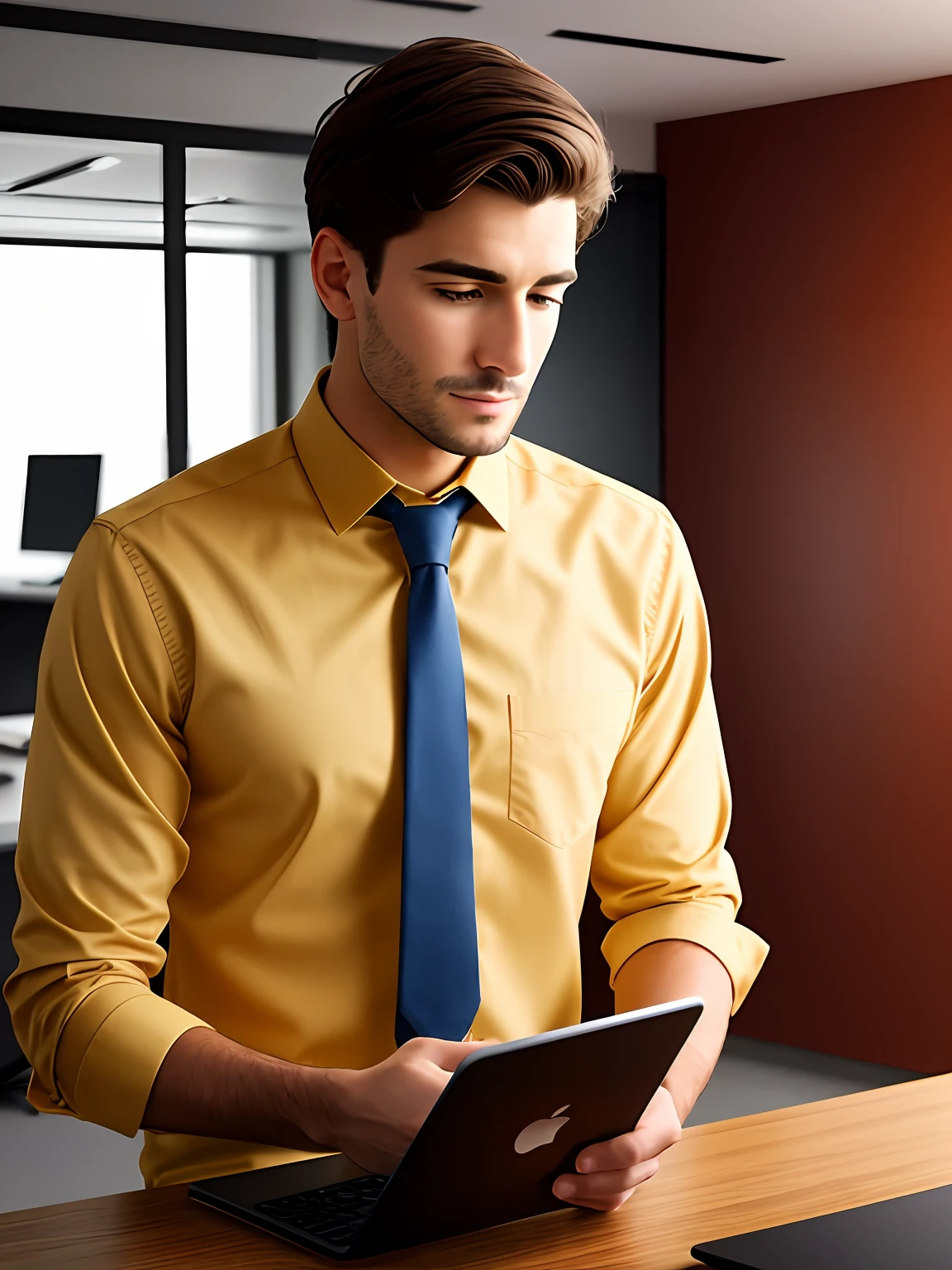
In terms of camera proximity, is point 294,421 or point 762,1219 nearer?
point 762,1219

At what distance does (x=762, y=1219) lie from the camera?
1.16 metres

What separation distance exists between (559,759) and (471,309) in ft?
1.46

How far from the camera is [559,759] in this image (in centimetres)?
150

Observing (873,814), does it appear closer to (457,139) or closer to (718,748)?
(718,748)

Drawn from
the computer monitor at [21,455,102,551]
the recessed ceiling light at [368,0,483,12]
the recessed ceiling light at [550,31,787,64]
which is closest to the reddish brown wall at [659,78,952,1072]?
the recessed ceiling light at [550,31,787,64]

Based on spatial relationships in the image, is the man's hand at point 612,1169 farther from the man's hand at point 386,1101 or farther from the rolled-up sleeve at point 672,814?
the rolled-up sleeve at point 672,814

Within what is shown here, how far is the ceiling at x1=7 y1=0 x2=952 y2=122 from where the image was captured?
137 inches

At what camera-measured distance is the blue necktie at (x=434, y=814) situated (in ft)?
4.50

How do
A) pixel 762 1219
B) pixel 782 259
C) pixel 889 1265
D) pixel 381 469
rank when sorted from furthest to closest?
1. pixel 782 259
2. pixel 381 469
3. pixel 762 1219
4. pixel 889 1265

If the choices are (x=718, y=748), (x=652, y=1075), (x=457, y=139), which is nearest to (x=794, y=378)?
(x=718, y=748)

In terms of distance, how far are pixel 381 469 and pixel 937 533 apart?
10.0 ft

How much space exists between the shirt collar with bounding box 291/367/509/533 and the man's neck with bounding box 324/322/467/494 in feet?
0.04

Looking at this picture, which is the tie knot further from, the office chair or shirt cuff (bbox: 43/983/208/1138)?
the office chair

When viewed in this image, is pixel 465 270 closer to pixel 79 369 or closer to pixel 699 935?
pixel 699 935
